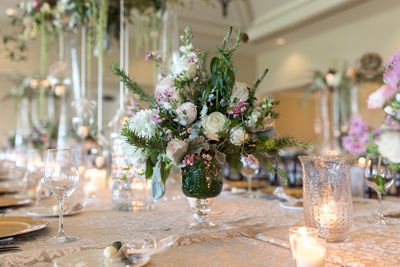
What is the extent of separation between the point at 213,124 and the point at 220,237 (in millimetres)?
300

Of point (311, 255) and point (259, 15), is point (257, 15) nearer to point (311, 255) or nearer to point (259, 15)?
point (259, 15)

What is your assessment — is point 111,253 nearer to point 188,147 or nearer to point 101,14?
point 188,147

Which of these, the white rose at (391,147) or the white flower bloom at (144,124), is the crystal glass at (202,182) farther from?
the white rose at (391,147)

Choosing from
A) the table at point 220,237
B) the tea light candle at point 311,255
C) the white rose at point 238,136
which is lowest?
the table at point 220,237

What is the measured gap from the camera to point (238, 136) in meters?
1.01

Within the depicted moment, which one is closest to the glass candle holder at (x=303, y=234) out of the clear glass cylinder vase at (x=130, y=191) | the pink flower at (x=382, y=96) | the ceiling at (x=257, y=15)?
the pink flower at (x=382, y=96)

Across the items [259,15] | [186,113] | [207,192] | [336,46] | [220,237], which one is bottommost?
[220,237]

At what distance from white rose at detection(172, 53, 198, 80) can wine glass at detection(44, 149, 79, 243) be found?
371mm

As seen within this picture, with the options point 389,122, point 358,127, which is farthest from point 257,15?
point 389,122

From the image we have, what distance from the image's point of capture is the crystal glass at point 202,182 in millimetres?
1091

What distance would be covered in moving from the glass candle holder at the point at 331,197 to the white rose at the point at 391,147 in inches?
10.2

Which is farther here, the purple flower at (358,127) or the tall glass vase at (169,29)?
the tall glass vase at (169,29)

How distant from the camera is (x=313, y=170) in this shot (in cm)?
94

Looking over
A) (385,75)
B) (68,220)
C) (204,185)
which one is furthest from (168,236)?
(385,75)
